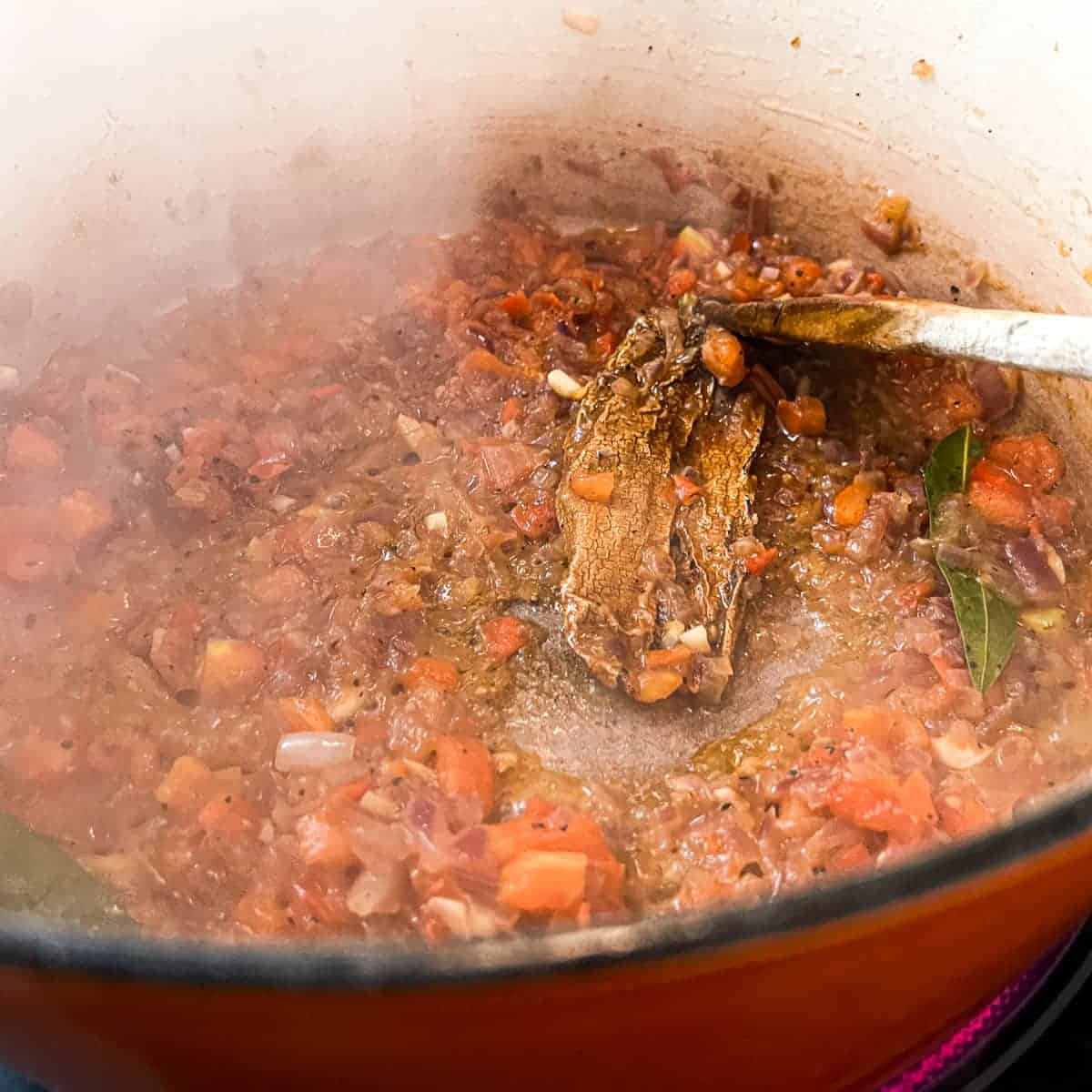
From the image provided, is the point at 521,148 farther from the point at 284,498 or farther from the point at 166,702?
the point at 166,702

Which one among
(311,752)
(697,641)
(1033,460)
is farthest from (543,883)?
(1033,460)

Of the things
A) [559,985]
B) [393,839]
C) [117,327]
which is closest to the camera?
[559,985]

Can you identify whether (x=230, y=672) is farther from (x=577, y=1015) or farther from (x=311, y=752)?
(x=577, y=1015)

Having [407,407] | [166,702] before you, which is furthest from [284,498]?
[166,702]

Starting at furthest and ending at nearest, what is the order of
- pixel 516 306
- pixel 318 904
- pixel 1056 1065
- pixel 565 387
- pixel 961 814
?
pixel 516 306 → pixel 565 387 → pixel 961 814 → pixel 318 904 → pixel 1056 1065

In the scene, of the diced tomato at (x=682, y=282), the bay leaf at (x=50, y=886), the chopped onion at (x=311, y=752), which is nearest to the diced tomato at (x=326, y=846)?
the chopped onion at (x=311, y=752)

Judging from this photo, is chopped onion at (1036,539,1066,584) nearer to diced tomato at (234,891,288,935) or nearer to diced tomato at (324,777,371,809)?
diced tomato at (324,777,371,809)
